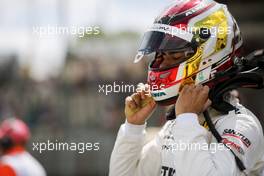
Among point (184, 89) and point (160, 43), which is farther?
point (160, 43)

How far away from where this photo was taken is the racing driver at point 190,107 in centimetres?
305

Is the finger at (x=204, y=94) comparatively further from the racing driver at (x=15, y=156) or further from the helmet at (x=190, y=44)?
the racing driver at (x=15, y=156)

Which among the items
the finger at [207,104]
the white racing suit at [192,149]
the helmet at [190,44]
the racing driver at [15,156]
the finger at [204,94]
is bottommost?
the racing driver at [15,156]

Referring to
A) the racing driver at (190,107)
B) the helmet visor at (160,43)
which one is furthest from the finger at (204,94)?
→ the helmet visor at (160,43)

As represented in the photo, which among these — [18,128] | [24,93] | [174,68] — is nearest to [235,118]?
[174,68]

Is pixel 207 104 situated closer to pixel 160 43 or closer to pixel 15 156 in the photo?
pixel 160 43

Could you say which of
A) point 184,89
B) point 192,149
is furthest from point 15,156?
point 192,149

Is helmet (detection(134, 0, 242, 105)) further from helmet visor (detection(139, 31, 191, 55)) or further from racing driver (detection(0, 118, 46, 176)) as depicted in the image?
racing driver (detection(0, 118, 46, 176))

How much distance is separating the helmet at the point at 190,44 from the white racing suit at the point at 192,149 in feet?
0.72

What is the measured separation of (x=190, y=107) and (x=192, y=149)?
240mm

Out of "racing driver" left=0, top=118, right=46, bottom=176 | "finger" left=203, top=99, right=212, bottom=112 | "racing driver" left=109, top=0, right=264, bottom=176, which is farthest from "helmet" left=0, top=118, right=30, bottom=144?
"finger" left=203, top=99, right=212, bottom=112

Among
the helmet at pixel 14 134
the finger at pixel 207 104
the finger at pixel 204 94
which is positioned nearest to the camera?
the finger at pixel 204 94

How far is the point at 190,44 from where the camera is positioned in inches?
131

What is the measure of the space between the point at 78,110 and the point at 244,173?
7622mm
